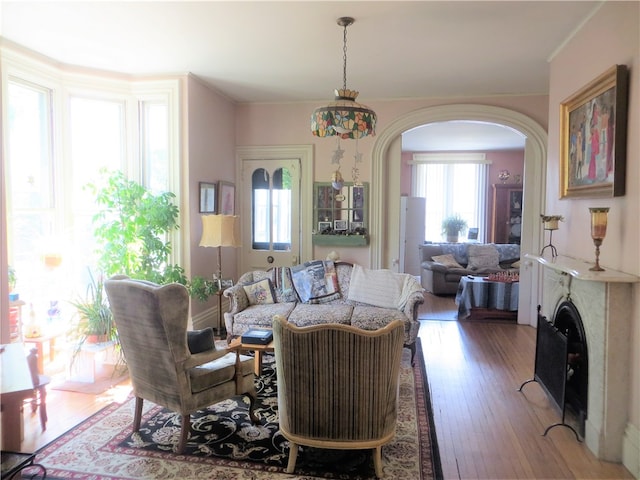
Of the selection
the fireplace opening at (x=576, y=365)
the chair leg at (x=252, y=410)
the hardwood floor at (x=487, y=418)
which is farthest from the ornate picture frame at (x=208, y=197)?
the fireplace opening at (x=576, y=365)

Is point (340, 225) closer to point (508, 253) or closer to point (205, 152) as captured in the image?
point (205, 152)

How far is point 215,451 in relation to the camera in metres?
2.87

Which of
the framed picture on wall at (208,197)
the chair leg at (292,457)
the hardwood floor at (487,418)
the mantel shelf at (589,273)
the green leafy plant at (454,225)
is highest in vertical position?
the framed picture on wall at (208,197)

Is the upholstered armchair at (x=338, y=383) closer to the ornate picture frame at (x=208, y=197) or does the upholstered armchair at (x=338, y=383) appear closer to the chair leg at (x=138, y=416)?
the chair leg at (x=138, y=416)

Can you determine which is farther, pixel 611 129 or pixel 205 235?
pixel 205 235

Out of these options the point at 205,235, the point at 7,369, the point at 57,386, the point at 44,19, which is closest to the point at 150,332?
the point at 7,369

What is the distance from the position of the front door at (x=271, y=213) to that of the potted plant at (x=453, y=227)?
5277 millimetres

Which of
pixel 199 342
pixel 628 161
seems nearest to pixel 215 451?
pixel 199 342

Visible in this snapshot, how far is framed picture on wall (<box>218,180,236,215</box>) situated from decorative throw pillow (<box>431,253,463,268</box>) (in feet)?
13.2

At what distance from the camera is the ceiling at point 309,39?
10.8 feet

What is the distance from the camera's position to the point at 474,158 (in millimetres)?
10633

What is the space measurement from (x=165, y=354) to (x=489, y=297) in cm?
490

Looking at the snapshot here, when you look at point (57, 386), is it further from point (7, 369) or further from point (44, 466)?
point (7, 369)

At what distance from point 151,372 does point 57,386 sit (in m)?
1.61
